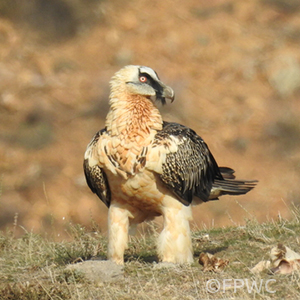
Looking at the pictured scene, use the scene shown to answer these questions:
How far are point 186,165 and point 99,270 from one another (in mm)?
1351

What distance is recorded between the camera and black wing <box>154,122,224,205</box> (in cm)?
653

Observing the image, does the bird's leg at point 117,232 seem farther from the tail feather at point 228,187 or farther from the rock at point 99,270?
the tail feather at point 228,187

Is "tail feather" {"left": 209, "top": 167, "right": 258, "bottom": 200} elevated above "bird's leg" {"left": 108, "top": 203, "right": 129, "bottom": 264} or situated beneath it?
elevated above

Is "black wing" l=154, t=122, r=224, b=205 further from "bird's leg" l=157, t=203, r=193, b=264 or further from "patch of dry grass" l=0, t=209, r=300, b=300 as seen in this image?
"patch of dry grass" l=0, t=209, r=300, b=300

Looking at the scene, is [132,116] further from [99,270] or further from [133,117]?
[99,270]

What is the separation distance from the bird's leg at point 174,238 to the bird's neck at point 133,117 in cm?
80

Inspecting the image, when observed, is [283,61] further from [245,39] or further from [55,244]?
[55,244]

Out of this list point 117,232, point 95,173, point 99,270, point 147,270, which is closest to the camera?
point 99,270

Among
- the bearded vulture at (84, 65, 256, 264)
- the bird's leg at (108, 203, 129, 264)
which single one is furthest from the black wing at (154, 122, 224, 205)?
the bird's leg at (108, 203, 129, 264)

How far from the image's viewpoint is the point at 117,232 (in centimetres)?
678

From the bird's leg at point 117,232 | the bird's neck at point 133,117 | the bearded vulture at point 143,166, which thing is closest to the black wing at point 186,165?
the bearded vulture at point 143,166

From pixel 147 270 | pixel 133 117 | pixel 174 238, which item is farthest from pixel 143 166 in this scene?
pixel 147 270

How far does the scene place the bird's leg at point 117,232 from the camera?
676cm

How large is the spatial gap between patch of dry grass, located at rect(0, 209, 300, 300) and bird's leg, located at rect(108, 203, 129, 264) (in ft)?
0.50
